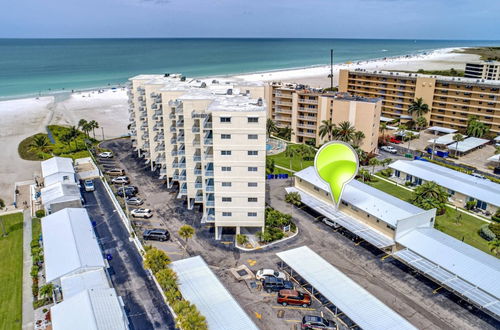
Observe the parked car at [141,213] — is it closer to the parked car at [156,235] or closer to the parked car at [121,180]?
the parked car at [156,235]

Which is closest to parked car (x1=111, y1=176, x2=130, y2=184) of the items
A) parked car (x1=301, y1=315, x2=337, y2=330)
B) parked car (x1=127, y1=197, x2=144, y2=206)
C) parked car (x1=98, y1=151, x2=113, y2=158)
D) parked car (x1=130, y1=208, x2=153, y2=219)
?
parked car (x1=127, y1=197, x2=144, y2=206)

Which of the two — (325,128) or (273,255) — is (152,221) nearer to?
(273,255)

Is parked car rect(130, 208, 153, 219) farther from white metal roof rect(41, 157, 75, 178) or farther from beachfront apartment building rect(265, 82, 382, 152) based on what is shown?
beachfront apartment building rect(265, 82, 382, 152)

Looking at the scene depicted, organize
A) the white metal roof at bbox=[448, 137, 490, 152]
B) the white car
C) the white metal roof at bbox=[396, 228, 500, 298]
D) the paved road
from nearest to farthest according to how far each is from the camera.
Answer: the paved road, the white metal roof at bbox=[396, 228, 500, 298], the white car, the white metal roof at bbox=[448, 137, 490, 152]

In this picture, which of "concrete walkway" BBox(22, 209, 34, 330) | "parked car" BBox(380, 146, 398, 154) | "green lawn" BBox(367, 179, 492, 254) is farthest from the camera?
"parked car" BBox(380, 146, 398, 154)

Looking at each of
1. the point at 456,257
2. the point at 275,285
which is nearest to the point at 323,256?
the point at 275,285

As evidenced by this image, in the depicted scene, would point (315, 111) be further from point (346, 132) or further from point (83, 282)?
point (83, 282)

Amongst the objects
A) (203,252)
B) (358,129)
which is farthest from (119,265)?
(358,129)
